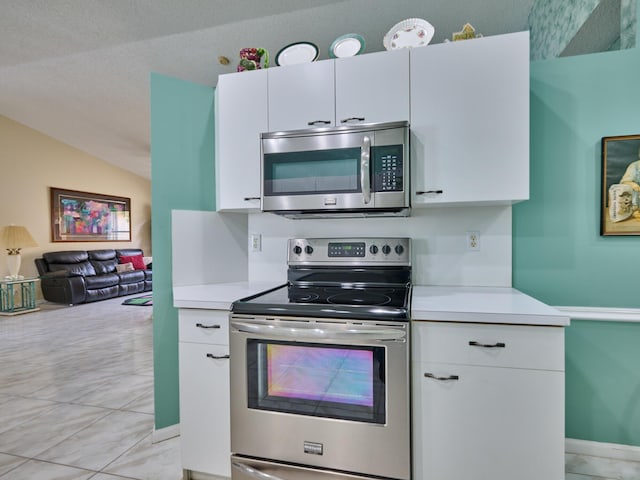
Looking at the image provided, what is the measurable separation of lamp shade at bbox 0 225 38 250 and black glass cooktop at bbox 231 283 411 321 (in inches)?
239

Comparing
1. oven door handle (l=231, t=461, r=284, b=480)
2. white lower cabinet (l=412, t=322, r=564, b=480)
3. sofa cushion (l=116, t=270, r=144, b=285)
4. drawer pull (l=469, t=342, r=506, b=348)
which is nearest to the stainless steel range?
oven door handle (l=231, t=461, r=284, b=480)

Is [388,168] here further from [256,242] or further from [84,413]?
[84,413]

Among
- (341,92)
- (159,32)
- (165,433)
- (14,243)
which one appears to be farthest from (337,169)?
(14,243)

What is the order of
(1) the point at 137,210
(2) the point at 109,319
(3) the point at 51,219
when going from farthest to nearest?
1. (1) the point at 137,210
2. (3) the point at 51,219
3. (2) the point at 109,319

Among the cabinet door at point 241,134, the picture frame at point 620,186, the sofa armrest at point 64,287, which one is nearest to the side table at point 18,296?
the sofa armrest at point 64,287

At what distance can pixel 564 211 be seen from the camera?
186 cm

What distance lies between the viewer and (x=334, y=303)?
146 cm

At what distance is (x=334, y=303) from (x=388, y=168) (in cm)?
72

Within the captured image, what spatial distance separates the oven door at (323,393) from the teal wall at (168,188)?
77 cm

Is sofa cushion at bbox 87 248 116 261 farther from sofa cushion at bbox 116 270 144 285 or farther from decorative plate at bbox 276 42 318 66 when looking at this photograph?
decorative plate at bbox 276 42 318 66

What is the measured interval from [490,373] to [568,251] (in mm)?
997

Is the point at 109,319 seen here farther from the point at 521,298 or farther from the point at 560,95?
the point at 560,95

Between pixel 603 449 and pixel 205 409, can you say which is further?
pixel 603 449

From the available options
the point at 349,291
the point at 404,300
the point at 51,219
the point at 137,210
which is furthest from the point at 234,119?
the point at 137,210
